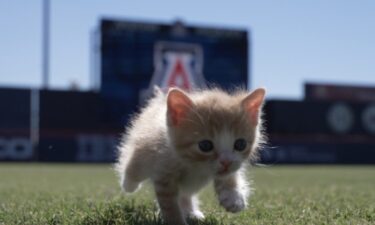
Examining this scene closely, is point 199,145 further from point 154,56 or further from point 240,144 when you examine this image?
point 154,56

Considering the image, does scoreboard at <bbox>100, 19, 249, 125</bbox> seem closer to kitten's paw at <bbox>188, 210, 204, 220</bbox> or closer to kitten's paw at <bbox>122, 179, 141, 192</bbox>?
kitten's paw at <bbox>122, 179, 141, 192</bbox>

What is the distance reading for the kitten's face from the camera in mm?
3262

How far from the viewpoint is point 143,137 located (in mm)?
3961

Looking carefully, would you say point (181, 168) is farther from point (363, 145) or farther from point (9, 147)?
point (363, 145)

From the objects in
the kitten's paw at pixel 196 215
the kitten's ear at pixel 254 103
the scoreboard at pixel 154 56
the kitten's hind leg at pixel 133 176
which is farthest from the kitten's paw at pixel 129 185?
the scoreboard at pixel 154 56

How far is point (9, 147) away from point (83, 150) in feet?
9.47

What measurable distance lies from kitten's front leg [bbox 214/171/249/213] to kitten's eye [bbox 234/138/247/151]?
29 centimetres

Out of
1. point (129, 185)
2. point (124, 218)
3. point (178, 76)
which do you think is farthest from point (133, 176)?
point (178, 76)

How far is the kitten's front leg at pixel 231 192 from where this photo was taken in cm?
360

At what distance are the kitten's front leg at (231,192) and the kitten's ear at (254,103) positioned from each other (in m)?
0.39

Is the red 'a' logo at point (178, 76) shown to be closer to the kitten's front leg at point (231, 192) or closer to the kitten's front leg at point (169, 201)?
the kitten's front leg at point (231, 192)

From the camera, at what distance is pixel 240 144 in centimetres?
338

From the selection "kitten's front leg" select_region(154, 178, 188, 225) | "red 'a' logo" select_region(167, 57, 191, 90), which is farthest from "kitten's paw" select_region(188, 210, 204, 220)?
"red 'a' logo" select_region(167, 57, 191, 90)

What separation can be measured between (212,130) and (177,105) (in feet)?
0.86
